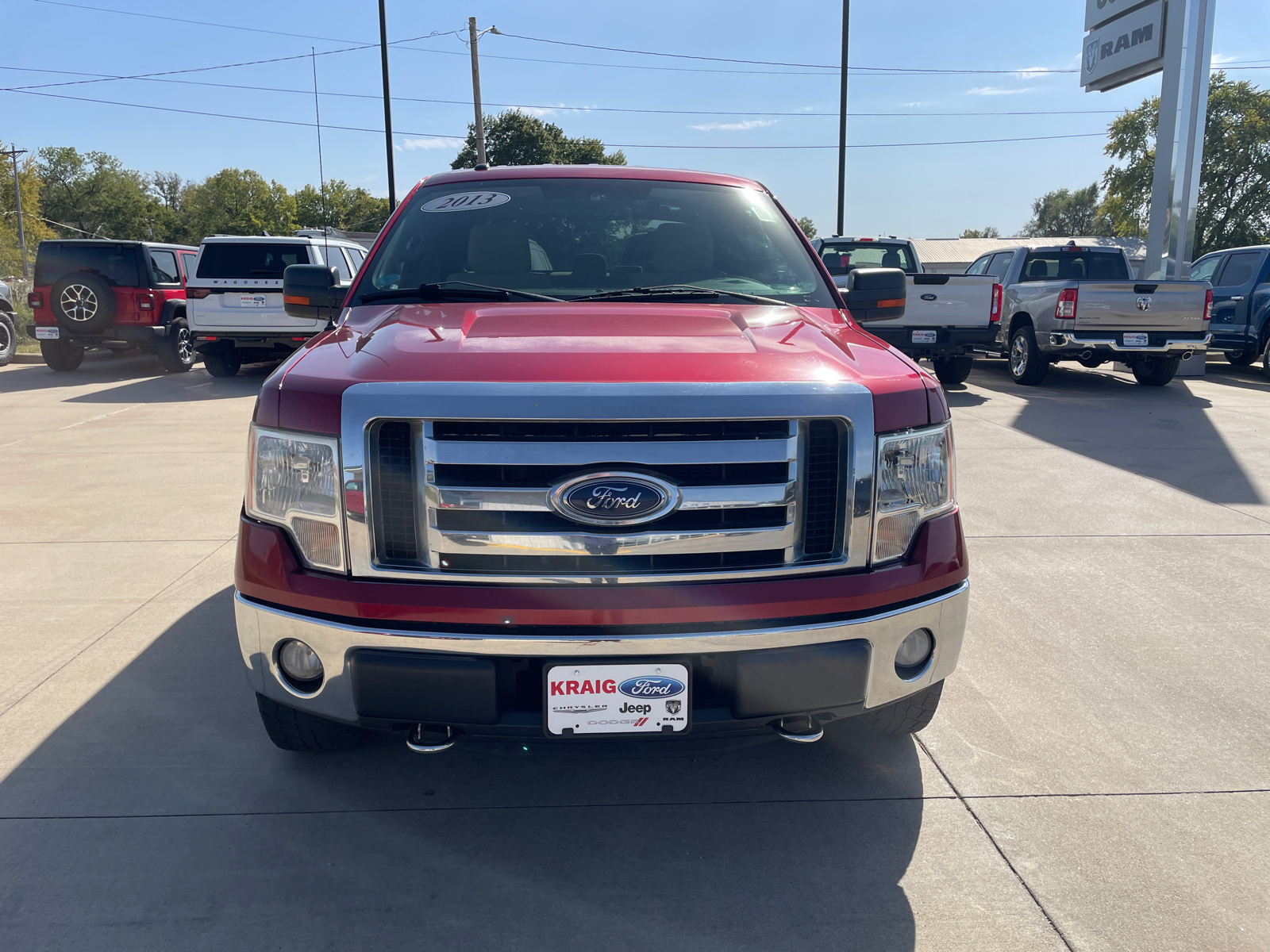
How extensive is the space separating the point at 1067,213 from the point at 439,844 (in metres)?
134

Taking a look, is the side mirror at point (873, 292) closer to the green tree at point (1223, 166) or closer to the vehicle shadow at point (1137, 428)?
the vehicle shadow at point (1137, 428)

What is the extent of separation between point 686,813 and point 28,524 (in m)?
4.93

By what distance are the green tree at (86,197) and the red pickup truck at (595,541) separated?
354 feet

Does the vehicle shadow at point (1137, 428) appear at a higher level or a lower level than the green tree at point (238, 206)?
lower

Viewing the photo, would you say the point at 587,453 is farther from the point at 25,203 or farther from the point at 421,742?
the point at 25,203

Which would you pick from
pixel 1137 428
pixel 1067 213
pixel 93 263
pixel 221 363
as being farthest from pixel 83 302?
pixel 1067 213

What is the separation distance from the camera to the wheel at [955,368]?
42.6 ft

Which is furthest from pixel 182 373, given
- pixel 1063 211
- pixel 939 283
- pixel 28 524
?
pixel 1063 211

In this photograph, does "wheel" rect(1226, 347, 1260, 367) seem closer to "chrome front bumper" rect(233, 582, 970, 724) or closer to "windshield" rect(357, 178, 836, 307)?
"windshield" rect(357, 178, 836, 307)

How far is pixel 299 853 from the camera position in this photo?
252 cm

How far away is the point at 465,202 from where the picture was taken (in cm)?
391

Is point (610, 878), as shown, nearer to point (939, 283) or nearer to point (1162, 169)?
point (939, 283)

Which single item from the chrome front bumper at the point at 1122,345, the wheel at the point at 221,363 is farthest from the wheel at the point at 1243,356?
the wheel at the point at 221,363

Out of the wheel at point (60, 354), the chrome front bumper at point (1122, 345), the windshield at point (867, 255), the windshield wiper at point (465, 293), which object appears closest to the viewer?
the windshield wiper at point (465, 293)
